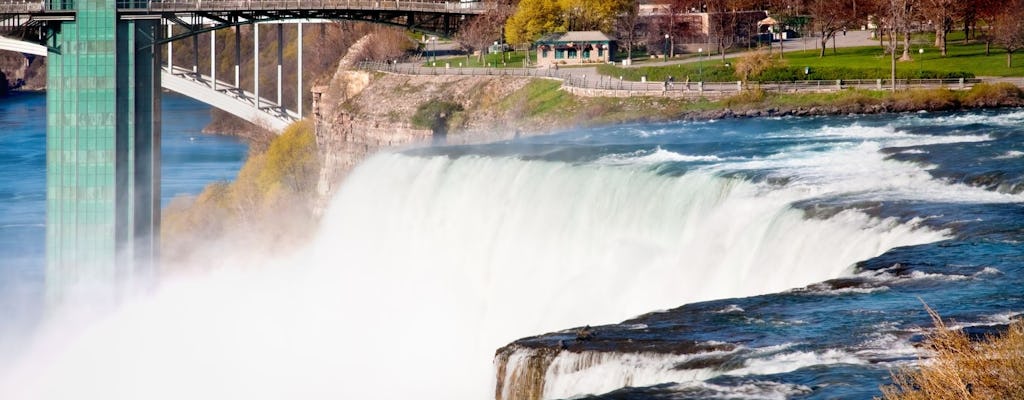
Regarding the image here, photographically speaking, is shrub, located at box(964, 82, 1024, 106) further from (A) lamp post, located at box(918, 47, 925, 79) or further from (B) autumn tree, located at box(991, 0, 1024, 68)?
(B) autumn tree, located at box(991, 0, 1024, 68)

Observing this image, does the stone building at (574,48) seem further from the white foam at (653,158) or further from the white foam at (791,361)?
the white foam at (791,361)

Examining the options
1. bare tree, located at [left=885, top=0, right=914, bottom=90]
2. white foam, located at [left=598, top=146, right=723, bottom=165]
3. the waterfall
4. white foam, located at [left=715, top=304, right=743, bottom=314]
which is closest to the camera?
white foam, located at [left=715, top=304, right=743, bottom=314]

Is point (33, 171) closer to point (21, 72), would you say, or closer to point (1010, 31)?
point (1010, 31)

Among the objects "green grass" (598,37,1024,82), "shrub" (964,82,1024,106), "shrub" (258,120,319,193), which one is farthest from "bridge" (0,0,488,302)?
"shrub" (964,82,1024,106)

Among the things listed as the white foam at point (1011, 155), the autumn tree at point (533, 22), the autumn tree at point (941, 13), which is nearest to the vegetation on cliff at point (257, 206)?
the autumn tree at point (533, 22)

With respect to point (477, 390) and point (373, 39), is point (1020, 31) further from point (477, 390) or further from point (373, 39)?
point (477, 390)

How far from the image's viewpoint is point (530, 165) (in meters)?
48.1

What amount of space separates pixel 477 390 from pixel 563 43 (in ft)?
193

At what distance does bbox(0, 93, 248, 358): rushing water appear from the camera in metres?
70.7

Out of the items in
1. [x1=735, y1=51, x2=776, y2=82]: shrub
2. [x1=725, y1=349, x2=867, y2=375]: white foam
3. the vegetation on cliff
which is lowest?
the vegetation on cliff

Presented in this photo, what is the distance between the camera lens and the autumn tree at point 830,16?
3398 inches

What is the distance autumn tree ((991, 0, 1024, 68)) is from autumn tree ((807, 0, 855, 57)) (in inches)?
377

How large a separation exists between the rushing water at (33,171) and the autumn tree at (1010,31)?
43475 millimetres

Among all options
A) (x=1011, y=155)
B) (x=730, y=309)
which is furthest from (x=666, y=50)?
(x=730, y=309)
